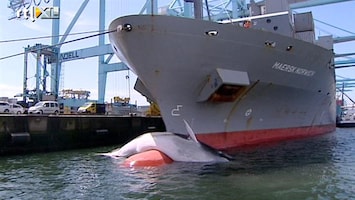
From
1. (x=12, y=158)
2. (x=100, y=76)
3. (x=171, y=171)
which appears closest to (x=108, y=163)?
(x=171, y=171)

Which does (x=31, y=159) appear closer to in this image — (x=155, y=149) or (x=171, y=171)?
(x=155, y=149)

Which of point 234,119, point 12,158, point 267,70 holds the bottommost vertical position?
point 12,158

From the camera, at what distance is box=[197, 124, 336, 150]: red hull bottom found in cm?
1364

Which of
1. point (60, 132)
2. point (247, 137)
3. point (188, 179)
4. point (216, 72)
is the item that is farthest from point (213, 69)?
point (60, 132)

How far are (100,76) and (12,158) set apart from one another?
102ft

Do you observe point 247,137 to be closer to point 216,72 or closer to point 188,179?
point 216,72

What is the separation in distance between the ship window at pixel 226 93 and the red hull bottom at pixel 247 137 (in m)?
1.37

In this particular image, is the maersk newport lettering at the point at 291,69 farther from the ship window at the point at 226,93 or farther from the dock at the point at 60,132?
the dock at the point at 60,132

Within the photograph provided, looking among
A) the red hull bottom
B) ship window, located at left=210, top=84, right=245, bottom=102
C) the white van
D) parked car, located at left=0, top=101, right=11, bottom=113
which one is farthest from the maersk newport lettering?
parked car, located at left=0, top=101, right=11, bottom=113

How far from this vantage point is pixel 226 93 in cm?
1329

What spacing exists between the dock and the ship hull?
562 centimetres

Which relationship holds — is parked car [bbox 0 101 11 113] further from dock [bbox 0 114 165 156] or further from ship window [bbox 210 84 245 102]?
ship window [bbox 210 84 245 102]

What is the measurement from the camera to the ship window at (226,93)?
1295cm

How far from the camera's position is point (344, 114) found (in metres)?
53.1
